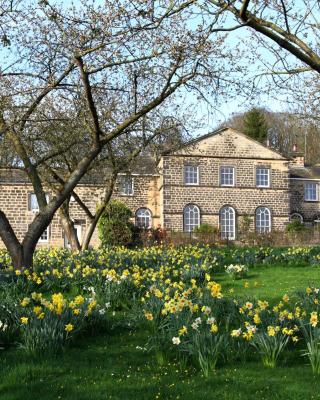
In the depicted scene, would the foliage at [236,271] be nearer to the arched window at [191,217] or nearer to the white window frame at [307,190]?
the arched window at [191,217]

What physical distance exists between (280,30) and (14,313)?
18.2 feet

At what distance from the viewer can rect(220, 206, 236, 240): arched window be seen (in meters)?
37.9

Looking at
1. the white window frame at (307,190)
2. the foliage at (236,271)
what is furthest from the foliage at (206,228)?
the foliage at (236,271)

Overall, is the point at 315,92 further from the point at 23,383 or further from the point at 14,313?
the point at 23,383

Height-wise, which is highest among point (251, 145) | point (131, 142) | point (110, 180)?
point (251, 145)

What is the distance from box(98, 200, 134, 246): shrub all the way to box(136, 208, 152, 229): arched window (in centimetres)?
446

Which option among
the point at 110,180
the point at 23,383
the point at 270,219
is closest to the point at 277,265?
the point at 110,180

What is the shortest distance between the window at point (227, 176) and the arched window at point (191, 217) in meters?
Result: 2.82

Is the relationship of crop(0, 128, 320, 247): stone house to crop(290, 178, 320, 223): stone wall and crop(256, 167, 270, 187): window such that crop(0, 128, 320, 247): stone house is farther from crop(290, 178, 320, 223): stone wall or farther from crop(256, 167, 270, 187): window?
crop(290, 178, 320, 223): stone wall

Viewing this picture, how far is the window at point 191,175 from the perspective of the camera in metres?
37.8

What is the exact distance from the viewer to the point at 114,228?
1293 inches

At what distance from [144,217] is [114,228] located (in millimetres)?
5820

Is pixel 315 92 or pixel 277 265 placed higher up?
pixel 315 92

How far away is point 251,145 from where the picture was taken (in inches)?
1542
